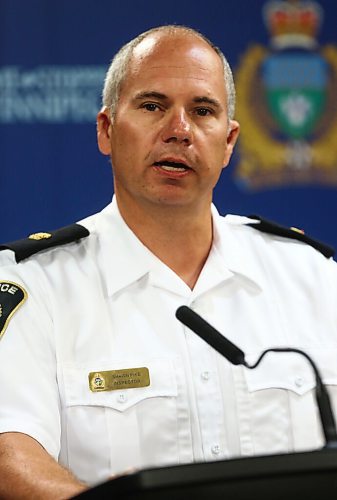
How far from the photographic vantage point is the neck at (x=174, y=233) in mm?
2311

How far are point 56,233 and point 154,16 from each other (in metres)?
1.44

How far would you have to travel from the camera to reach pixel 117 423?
2104mm

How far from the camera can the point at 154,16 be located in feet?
11.7

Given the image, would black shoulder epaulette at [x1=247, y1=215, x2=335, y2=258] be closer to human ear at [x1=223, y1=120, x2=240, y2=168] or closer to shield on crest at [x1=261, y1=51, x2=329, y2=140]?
human ear at [x1=223, y1=120, x2=240, y2=168]

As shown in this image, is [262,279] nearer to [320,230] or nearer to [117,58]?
[117,58]

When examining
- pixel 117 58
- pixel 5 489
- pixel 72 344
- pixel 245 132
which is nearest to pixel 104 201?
pixel 245 132

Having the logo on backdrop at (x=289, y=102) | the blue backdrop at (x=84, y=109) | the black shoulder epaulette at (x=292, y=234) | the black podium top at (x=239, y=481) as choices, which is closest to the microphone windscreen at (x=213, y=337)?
the black podium top at (x=239, y=481)

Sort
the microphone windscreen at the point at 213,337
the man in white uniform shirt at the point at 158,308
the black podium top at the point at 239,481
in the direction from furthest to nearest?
1. the man in white uniform shirt at the point at 158,308
2. the microphone windscreen at the point at 213,337
3. the black podium top at the point at 239,481

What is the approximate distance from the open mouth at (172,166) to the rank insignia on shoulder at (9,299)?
37 centimetres

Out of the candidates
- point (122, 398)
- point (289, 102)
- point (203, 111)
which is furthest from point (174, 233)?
point (289, 102)

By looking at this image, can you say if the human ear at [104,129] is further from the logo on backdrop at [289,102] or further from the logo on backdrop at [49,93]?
the logo on backdrop at [289,102]

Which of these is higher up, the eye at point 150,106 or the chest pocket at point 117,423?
the eye at point 150,106

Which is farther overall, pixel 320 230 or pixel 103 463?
pixel 320 230

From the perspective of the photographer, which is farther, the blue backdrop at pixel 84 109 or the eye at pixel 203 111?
the blue backdrop at pixel 84 109
